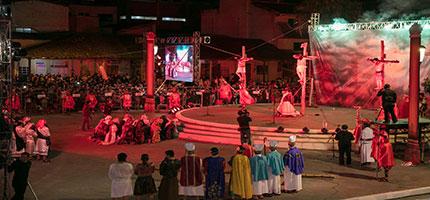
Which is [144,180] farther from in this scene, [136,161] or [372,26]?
[372,26]

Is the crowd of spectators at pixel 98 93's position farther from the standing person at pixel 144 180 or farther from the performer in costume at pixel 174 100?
the standing person at pixel 144 180

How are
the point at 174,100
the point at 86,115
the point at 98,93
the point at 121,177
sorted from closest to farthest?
the point at 121,177 < the point at 86,115 < the point at 174,100 < the point at 98,93

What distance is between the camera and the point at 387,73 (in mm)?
27922

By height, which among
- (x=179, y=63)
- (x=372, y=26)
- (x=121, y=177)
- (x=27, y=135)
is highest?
(x=372, y=26)

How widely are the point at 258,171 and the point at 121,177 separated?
3120 millimetres

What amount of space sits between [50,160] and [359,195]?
9255 mm

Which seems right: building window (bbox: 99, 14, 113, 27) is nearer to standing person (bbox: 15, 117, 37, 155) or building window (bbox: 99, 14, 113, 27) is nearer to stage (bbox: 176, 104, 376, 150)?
stage (bbox: 176, 104, 376, 150)

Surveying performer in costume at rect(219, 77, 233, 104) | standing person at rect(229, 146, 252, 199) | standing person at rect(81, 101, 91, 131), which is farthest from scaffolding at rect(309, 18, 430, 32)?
standing person at rect(229, 146, 252, 199)

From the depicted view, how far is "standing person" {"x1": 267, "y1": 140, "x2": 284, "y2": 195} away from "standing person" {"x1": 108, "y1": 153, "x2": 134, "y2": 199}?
3283mm

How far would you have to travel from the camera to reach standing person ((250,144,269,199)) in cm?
1355

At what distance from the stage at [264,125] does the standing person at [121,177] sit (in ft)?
30.3

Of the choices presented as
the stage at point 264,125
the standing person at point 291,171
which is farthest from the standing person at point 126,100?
the standing person at point 291,171

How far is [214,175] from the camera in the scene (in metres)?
13.2

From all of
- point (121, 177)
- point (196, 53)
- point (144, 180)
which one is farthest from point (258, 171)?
point (196, 53)
